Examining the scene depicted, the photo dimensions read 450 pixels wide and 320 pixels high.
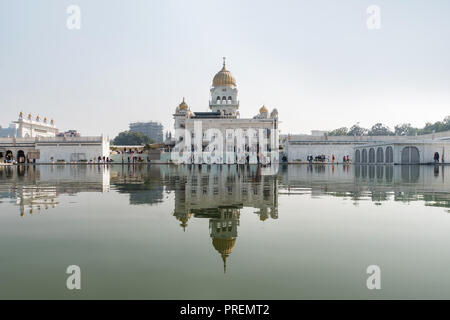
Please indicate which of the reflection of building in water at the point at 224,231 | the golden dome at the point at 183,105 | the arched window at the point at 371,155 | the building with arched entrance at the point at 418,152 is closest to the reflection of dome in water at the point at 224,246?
the reflection of building in water at the point at 224,231

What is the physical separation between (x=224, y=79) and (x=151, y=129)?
13342cm

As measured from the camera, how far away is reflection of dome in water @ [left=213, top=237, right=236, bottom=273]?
4.71 metres

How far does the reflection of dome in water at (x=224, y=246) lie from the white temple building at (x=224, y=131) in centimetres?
5391

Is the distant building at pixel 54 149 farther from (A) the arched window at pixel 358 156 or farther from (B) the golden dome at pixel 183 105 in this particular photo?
(A) the arched window at pixel 358 156

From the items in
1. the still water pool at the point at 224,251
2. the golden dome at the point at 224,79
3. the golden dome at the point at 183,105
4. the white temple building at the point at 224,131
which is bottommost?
the still water pool at the point at 224,251

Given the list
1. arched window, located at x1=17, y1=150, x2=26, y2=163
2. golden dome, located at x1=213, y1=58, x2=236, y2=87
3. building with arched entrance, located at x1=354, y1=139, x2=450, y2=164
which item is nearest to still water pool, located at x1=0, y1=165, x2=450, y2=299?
building with arched entrance, located at x1=354, y1=139, x2=450, y2=164

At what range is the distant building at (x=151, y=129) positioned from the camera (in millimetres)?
193500

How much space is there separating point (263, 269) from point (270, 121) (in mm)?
61773

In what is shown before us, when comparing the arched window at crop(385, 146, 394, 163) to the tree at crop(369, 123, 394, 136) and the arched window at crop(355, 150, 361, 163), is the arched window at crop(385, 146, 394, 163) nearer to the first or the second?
the arched window at crop(355, 150, 361, 163)

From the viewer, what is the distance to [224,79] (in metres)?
67.7

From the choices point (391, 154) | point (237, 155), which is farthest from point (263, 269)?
point (237, 155)

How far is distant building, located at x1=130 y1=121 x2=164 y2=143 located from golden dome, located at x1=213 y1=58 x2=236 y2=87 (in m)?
129

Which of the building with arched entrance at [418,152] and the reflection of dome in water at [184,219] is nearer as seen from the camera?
the reflection of dome in water at [184,219]

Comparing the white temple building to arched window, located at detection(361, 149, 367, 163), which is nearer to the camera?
arched window, located at detection(361, 149, 367, 163)
